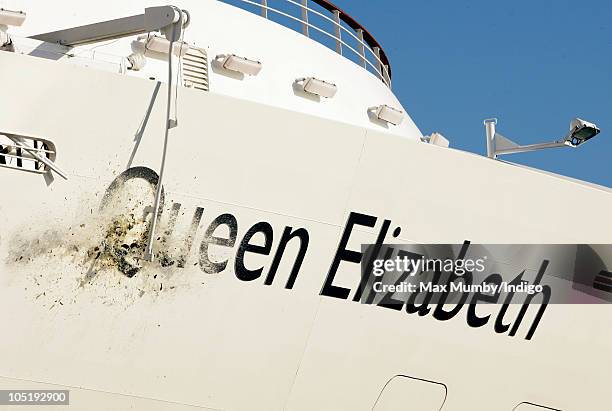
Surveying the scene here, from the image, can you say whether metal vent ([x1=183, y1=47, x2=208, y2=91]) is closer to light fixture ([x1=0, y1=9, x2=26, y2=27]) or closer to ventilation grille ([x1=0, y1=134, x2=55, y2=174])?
light fixture ([x1=0, y1=9, x2=26, y2=27])

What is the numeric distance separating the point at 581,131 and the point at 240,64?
2936 millimetres

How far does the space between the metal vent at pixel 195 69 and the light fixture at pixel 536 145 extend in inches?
102

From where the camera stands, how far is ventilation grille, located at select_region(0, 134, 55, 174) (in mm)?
6027

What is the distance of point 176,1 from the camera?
843 centimetres

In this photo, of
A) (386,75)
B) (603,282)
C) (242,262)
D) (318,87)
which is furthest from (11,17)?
(386,75)

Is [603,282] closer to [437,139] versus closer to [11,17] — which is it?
[437,139]

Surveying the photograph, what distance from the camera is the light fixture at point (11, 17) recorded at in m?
6.79

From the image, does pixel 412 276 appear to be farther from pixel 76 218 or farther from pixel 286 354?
pixel 76 218

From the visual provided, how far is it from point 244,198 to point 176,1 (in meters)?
2.78

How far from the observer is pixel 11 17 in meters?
6.81

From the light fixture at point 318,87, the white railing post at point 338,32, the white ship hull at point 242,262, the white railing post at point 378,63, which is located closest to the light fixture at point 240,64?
the light fixture at point 318,87

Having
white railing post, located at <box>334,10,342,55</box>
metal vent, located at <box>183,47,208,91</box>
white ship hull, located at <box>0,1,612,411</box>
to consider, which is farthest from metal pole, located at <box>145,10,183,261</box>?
white railing post, located at <box>334,10,342,55</box>

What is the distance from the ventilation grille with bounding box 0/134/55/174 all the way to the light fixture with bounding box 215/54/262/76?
2126 millimetres

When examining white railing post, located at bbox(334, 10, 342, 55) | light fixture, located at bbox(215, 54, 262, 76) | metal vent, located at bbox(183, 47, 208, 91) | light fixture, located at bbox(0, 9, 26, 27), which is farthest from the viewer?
white railing post, located at bbox(334, 10, 342, 55)
